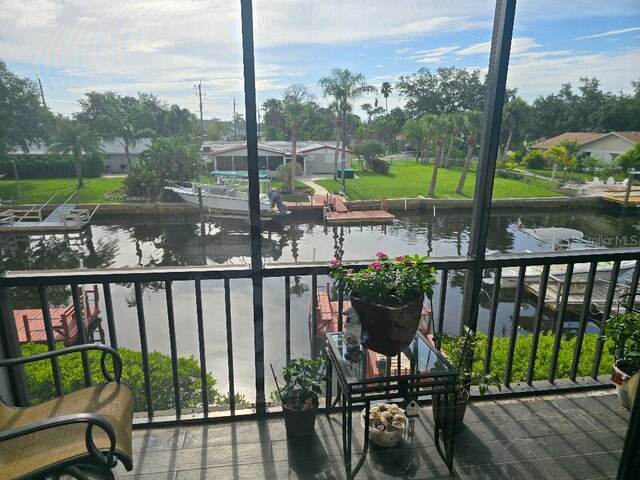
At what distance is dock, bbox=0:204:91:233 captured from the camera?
6.04 feet

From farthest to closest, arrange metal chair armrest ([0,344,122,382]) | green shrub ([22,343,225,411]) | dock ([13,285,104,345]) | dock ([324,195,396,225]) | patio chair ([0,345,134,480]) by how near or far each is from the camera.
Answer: dock ([13,285,104,345]) < green shrub ([22,343,225,411]) < dock ([324,195,396,225]) < metal chair armrest ([0,344,122,382]) < patio chair ([0,345,134,480])

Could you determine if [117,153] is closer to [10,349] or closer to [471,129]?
[10,349]

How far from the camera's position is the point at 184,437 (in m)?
1.94

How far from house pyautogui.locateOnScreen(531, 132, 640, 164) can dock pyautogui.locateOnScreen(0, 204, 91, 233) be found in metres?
2.15

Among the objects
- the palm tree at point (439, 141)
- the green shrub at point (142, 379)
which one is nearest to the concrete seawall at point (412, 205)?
the palm tree at point (439, 141)

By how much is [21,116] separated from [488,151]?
6.51 ft

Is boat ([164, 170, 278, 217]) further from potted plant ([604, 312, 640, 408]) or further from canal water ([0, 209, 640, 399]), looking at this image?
potted plant ([604, 312, 640, 408])

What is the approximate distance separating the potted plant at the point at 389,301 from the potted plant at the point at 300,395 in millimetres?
382

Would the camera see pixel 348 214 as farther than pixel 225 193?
Yes

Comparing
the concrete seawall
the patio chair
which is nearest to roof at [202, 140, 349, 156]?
the concrete seawall

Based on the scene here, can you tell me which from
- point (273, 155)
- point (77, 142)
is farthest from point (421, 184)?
point (77, 142)

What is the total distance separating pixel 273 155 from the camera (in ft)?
6.17

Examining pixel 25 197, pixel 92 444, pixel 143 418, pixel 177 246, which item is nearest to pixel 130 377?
pixel 143 418

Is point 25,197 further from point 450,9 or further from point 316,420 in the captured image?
point 450,9
